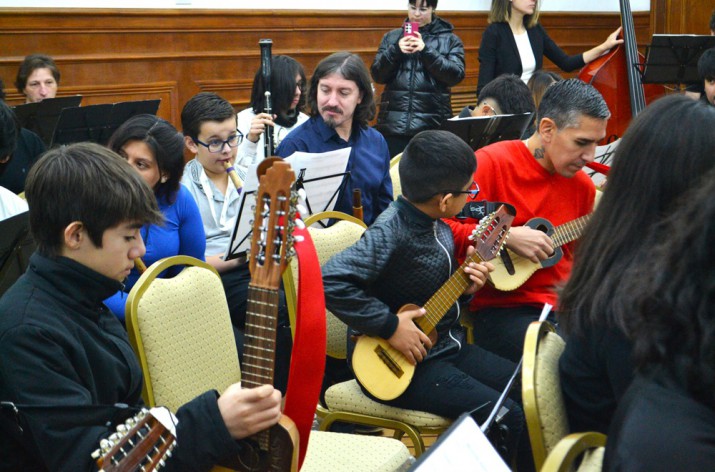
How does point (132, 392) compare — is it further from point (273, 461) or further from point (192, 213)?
point (192, 213)

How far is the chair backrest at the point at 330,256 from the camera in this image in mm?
2479

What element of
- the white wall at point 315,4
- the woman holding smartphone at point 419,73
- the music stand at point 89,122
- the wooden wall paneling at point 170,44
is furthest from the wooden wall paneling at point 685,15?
the music stand at point 89,122

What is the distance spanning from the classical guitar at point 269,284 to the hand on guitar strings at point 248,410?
3 centimetres

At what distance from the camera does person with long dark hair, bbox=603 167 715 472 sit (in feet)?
3.19

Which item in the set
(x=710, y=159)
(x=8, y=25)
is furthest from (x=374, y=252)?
(x=8, y=25)

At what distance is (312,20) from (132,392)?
5.13 m

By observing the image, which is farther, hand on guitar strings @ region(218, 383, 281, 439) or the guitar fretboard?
the guitar fretboard

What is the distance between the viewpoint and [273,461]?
1.57 m

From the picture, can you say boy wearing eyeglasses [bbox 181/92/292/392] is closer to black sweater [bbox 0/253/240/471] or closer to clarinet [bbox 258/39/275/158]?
clarinet [bbox 258/39/275/158]

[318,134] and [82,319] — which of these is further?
[318,134]

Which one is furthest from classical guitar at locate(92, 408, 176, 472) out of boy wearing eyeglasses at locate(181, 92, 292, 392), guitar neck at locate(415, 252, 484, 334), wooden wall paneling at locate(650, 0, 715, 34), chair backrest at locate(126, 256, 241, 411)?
wooden wall paneling at locate(650, 0, 715, 34)

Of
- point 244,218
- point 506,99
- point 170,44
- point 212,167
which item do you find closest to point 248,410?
point 244,218

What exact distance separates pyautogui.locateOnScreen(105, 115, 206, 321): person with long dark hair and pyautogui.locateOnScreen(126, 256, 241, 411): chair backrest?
0.48m

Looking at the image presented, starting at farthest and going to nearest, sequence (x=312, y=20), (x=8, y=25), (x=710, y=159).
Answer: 1. (x=312, y=20)
2. (x=8, y=25)
3. (x=710, y=159)
